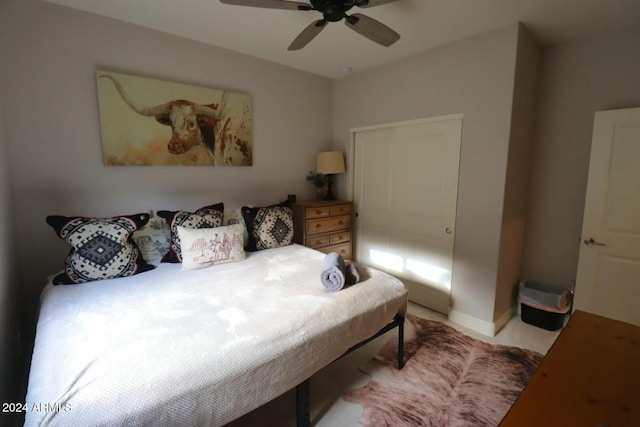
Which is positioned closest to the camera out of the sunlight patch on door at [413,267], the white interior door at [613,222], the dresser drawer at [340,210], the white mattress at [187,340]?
the white mattress at [187,340]

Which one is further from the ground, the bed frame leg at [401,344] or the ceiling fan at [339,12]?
the ceiling fan at [339,12]

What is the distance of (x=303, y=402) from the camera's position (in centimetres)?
142

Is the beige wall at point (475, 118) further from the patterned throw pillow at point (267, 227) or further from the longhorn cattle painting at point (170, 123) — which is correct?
the longhorn cattle painting at point (170, 123)

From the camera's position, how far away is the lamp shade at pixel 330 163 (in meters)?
3.45

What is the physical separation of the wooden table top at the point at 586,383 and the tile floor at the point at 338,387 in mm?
1062

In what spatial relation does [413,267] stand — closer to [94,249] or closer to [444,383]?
[444,383]

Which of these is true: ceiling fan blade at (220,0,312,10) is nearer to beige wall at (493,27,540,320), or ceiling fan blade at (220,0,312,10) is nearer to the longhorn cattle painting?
the longhorn cattle painting

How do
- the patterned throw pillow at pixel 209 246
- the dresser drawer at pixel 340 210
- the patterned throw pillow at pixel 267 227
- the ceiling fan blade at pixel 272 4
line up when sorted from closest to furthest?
1. the ceiling fan blade at pixel 272 4
2. the patterned throw pillow at pixel 209 246
3. the patterned throw pillow at pixel 267 227
4. the dresser drawer at pixel 340 210

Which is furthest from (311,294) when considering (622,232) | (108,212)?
(622,232)

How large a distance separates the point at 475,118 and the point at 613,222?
1.40 meters

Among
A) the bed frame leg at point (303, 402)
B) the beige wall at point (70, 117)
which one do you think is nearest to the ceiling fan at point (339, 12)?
the beige wall at point (70, 117)

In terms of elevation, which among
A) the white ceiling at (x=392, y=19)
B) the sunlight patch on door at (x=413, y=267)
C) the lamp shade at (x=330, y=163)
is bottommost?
the sunlight patch on door at (x=413, y=267)

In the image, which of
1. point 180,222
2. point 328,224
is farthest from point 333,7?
point 328,224

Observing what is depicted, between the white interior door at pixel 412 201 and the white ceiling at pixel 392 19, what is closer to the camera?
the white ceiling at pixel 392 19
